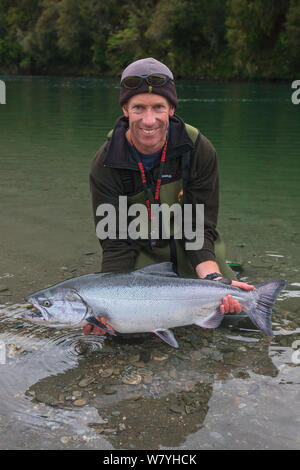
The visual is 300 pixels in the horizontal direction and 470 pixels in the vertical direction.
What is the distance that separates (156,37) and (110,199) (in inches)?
2150

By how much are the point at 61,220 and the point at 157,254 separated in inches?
122

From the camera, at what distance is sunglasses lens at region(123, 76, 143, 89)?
12.2 ft

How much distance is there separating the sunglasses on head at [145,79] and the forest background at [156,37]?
40944 millimetres

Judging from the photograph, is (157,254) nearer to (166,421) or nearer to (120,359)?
(120,359)

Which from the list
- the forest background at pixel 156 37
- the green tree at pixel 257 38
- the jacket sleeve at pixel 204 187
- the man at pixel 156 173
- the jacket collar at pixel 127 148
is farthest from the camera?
the forest background at pixel 156 37

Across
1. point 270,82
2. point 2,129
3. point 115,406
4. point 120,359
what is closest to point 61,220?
point 120,359

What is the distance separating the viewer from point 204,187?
165 inches

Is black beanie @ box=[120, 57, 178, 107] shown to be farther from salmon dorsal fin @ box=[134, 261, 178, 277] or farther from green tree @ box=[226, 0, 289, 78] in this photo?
green tree @ box=[226, 0, 289, 78]

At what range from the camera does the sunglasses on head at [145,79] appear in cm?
369

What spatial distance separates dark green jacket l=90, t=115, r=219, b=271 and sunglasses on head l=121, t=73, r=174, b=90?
0.45 m

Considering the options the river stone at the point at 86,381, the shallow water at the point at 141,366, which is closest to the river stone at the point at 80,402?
the shallow water at the point at 141,366

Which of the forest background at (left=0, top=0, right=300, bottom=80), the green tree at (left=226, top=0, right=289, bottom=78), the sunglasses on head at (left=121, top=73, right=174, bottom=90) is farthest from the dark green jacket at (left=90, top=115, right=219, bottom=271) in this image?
the green tree at (left=226, top=0, right=289, bottom=78)

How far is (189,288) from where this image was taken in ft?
11.8

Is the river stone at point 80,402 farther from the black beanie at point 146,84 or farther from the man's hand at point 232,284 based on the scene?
the black beanie at point 146,84
